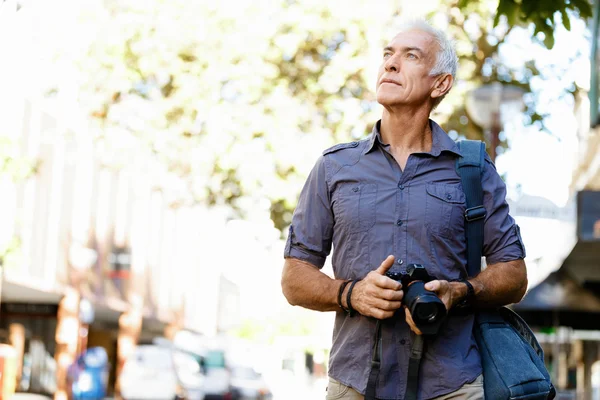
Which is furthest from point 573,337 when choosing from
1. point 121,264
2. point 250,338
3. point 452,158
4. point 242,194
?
point 250,338

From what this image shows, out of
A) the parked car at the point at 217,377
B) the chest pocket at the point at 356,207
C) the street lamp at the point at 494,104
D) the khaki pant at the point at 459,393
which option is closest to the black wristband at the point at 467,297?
the khaki pant at the point at 459,393

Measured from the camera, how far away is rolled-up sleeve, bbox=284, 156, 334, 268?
150 inches

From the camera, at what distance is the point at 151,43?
64.2 ft

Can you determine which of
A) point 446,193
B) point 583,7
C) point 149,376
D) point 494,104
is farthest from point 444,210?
point 149,376

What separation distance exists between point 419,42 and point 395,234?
2.15 feet

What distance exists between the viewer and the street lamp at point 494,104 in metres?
14.2

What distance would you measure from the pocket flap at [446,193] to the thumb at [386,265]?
35cm

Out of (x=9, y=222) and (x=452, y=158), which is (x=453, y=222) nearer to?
(x=452, y=158)

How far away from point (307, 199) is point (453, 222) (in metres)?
0.49

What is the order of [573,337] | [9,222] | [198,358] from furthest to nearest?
[198,358], [9,222], [573,337]

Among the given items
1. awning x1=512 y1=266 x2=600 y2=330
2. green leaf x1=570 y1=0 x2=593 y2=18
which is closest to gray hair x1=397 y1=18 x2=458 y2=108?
green leaf x1=570 y1=0 x2=593 y2=18

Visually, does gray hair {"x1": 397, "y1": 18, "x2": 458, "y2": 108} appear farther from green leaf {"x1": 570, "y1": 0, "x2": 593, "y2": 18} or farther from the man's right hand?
green leaf {"x1": 570, "y1": 0, "x2": 593, "y2": 18}

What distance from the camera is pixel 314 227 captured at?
382 centimetres

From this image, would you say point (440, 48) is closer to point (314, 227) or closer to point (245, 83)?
point (314, 227)
